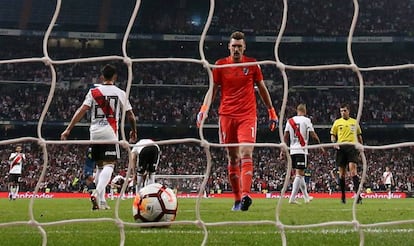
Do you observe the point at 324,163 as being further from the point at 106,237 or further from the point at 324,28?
the point at 106,237

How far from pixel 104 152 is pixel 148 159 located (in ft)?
8.72

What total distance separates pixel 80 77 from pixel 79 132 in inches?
125

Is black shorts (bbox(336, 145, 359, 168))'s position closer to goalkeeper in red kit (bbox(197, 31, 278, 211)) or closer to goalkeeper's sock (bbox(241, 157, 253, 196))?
goalkeeper in red kit (bbox(197, 31, 278, 211))

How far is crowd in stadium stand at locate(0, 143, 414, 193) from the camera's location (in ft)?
86.7

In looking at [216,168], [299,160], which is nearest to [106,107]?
[299,160]

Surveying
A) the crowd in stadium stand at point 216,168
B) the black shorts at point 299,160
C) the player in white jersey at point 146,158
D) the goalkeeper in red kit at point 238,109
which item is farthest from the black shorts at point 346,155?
the crowd in stadium stand at point 216,168

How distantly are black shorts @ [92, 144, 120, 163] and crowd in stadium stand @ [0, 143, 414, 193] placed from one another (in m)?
17.9

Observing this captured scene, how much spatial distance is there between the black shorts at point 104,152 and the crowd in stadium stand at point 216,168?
17945 millimetres

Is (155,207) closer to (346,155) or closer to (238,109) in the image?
(238,109)

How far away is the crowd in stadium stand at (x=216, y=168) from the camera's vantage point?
2644cm

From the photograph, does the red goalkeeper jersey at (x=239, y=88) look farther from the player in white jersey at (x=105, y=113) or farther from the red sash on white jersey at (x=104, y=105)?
the red sash on white jersey at (x=104, y=105)

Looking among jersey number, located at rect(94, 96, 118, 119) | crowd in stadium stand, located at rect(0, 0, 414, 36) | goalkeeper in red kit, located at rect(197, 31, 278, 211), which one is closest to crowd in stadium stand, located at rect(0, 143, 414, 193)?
crowd in stadium stand, located at rect(0, 0, 414, 36)

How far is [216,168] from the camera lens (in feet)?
93.7

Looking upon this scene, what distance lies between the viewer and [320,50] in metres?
33.8
